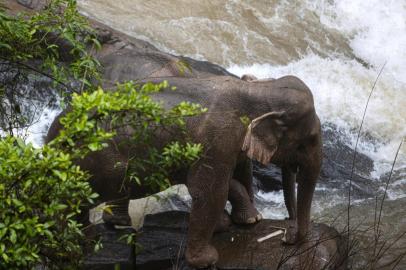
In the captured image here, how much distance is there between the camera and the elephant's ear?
4258 mm

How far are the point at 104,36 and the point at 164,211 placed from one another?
93.4 inches

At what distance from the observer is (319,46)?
10.6 meters

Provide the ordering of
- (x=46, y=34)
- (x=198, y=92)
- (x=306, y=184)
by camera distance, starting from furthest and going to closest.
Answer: (x=306, y=184), (x=198, y=92), (x=46, y=34)

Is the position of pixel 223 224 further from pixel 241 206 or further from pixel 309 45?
pixel 309 45

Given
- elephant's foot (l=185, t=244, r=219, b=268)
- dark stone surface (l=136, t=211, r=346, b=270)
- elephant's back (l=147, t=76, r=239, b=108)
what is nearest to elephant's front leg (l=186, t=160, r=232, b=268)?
elephant's foot (l=185, t=244, r=219, b=268)

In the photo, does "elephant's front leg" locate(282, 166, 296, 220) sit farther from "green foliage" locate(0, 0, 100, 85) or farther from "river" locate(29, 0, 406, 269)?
"river" locate(29, 0, 406, 269)

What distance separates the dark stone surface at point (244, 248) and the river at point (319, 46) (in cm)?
211

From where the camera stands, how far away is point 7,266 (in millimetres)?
2881

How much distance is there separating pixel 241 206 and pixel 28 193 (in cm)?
228

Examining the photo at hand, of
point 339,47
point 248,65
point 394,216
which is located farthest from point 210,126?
point 339,47

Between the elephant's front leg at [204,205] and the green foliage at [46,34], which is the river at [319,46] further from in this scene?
the green foliage at [46,34]

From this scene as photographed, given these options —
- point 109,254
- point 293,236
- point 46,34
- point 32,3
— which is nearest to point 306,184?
point 293,236

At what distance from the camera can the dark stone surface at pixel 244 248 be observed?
15.1 feet

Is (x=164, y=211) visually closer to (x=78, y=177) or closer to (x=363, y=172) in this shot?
(x=78, y=177)
